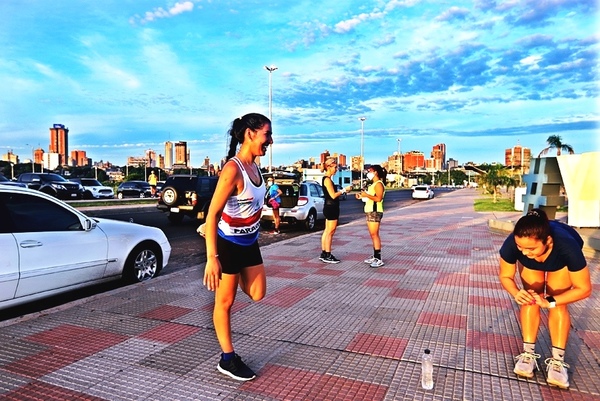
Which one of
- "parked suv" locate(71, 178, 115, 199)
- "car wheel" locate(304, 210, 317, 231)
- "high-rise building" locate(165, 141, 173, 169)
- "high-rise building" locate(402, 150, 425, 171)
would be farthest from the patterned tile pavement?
"high-rise building" locate(402, 150, 425, 171)

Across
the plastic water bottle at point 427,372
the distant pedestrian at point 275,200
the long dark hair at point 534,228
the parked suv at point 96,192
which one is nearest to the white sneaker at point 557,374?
the plastic water bottle at point 427,372

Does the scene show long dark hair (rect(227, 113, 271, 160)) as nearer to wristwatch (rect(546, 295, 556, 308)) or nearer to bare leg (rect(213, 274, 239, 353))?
bare leg (rect(213, 274, 239, 353))

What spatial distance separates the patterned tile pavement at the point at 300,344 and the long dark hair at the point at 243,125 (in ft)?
5.65

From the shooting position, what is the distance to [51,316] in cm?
477

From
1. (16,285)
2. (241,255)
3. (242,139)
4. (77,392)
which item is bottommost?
(77,392)

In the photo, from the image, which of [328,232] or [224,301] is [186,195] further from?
[224,301]

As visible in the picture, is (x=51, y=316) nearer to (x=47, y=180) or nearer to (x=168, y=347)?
(x=168, y=347)

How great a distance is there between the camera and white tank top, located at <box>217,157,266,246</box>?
10.1 feet

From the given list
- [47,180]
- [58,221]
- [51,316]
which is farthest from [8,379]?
[47,180]

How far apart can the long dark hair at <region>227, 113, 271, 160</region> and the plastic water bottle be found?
197cm

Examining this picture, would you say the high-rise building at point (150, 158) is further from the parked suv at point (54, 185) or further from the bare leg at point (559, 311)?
the bare leg at point (559, 311)

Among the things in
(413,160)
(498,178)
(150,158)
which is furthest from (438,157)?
(498,178)

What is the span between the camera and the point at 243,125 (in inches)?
128

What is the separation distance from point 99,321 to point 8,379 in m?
1.31
